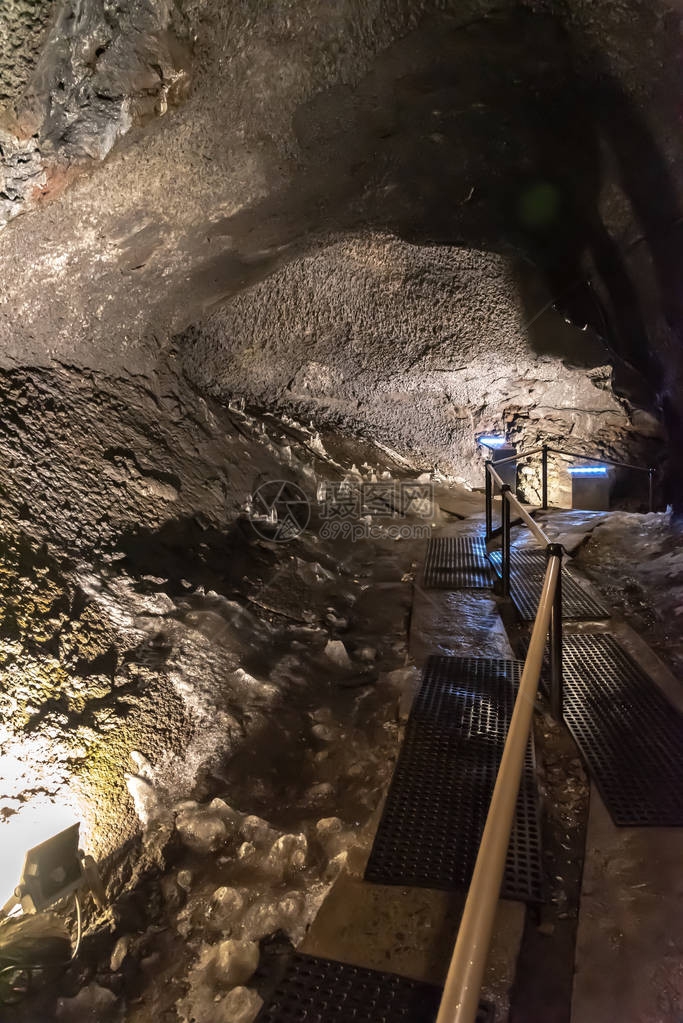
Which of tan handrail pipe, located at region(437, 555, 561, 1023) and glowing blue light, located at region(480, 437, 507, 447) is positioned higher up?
glowing blue light, located at region(480, 437, 507, 447)

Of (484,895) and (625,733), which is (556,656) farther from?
(484,895)

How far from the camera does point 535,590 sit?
177 inches

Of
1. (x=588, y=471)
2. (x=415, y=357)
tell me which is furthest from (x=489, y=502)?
(x=588, y=471)

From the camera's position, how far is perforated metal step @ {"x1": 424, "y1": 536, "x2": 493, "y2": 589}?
4898mm

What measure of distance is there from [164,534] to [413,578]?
Answer: 2254 millimetres

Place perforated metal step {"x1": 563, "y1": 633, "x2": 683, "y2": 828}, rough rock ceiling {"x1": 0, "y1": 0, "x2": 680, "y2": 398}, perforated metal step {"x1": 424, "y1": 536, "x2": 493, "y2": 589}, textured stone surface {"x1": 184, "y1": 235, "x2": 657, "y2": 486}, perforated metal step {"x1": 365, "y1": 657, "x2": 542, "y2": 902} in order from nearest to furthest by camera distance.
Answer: perforated metal step {"x1": 365, "y1": 657, "x2": 542, "y2": 902} < perforated metal step {"x1": 563, "y1": 633, "x2": 683, "y2": 828} < rough rock ceiling {"x1": 0, "y1": 0, "x2": 680, "y2": 398} < perforated metal step {"x1": 424, "y1": 536, "x2": 493, "y2": 589} < textured stone surface {"x1": 184, "y1": 235, "x2": 657, "y2": 486}

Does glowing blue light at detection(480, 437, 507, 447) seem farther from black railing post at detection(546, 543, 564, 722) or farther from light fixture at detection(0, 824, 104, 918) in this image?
light fixture at detection(0, 824, 104, 918)

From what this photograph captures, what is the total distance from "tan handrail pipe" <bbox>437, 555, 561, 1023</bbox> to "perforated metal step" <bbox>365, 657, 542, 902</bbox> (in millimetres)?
847

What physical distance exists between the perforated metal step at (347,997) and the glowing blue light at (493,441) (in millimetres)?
8540

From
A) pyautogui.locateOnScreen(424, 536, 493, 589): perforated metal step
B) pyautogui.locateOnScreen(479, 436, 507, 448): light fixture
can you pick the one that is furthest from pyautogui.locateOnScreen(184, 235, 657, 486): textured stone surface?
pyautogui.locateOnScreen(424, 536, 493, 589): perforated metal step

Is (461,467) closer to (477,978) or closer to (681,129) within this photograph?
(681,129)

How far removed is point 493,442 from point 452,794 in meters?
7.84

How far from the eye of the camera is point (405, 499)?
772cm

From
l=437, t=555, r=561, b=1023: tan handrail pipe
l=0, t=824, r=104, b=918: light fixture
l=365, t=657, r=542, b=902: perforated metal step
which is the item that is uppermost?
l=437, t=555, r=561, b=1023: tan handrail pipe
